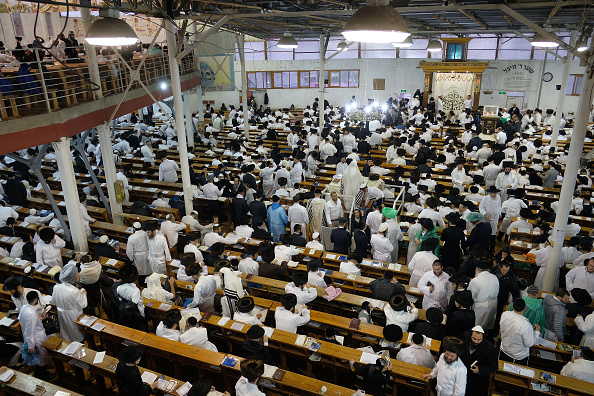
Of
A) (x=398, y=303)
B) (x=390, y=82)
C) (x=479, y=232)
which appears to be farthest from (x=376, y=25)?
(x=390, y=82)

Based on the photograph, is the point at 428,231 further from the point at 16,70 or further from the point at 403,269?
the point at 16,70

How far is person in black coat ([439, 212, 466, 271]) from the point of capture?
9500mm

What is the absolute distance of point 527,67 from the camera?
89.1 ft

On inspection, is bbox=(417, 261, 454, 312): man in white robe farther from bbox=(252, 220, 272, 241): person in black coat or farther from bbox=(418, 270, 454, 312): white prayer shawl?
bbox=(252, 220, 272, 241): person in black coat

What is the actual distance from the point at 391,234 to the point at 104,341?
6.35 meters

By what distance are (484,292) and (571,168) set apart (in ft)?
9.47

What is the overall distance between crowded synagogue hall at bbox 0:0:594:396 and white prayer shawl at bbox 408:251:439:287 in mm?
28

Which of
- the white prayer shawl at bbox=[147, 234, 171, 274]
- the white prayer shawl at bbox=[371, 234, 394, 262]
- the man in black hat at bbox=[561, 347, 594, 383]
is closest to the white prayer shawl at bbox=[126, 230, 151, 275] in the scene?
the white prayer shawl at bbox=[147, 234, 171, 274]

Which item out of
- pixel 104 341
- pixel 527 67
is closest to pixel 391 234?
pixel 104 341

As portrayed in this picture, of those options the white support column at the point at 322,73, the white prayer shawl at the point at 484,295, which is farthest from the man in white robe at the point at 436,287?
→ the white support column at the point at 322,73

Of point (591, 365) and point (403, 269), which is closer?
point (591, 365)

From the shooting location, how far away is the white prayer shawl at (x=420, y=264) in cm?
841

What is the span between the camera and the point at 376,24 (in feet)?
11.9

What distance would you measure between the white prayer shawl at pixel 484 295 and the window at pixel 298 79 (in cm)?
2593
